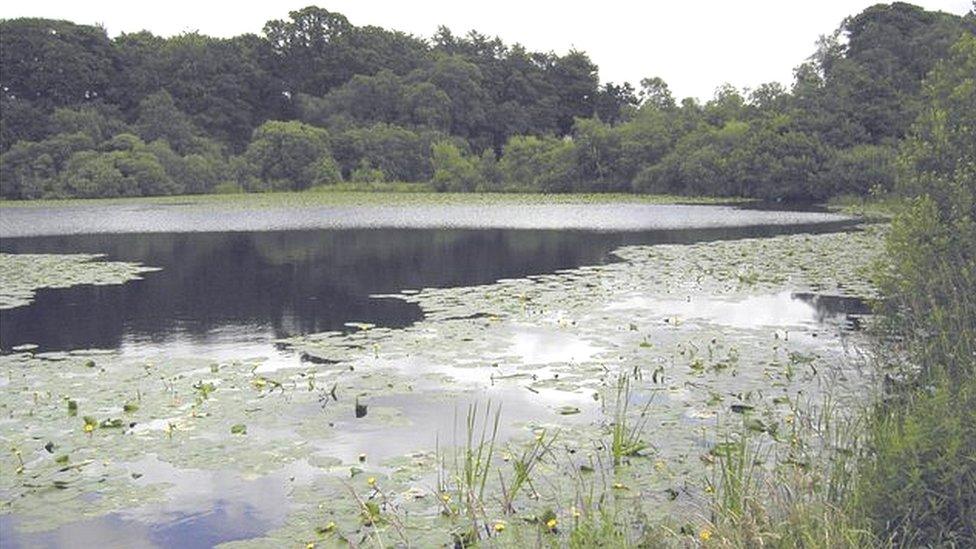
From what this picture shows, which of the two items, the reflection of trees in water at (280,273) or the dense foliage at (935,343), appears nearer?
the dense foliage at (935,343)

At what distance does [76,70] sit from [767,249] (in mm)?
64076

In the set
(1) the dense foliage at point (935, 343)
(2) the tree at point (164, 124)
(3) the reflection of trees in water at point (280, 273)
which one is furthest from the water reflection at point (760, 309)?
(2) the tree at point (164, 124)

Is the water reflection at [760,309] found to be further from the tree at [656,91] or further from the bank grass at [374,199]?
the tree at [656,91]

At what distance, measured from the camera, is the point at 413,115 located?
2904 inches

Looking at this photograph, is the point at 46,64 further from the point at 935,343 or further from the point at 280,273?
the point at 935,343

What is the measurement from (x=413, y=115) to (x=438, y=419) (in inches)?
2647

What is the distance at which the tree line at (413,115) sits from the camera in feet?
161

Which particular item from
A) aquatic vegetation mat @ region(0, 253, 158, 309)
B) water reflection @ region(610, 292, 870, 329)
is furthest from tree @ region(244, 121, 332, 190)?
water reflection @ region(610, 292, 870, 329)

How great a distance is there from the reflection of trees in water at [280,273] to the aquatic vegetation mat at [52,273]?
52 cm

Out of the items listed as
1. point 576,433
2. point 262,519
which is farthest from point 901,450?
point 262,519

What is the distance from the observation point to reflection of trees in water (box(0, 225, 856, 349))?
45.6ft

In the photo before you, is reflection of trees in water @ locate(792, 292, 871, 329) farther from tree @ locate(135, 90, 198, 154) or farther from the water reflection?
tree @ locate(135, 90, 198, 154)

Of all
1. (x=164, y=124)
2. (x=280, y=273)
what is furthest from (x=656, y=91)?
(x=280, y=273)

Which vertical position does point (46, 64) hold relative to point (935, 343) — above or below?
above
